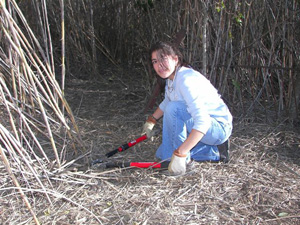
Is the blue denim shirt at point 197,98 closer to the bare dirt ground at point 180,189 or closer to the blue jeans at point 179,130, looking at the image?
the blue jeans at point 179,130

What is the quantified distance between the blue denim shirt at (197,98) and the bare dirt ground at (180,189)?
334 millimetres

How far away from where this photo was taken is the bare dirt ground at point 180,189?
1610 millimetres

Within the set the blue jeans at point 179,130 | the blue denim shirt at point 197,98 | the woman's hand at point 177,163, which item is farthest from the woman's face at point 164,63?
the woman's hand at point 177,163

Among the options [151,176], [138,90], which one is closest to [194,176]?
[151,176]

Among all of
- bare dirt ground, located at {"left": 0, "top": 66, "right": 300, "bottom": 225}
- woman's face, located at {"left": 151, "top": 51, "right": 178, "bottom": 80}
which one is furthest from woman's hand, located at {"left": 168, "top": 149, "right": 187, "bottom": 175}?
woman's face, located at {"left": 151, "top": 51, "right": 178, "bottom": 80}

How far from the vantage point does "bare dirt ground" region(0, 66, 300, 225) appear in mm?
1610

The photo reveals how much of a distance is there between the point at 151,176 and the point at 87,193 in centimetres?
37

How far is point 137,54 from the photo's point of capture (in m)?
Answer: 4.55

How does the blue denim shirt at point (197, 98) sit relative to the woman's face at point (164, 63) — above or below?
below

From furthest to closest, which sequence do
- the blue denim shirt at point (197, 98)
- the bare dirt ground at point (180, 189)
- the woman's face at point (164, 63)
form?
the woman's face at point (164, 63), the blue denim shirt at point (197, 98), the bare dirt ground at point (180, 189)

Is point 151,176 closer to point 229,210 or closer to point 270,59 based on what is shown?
point 229,210

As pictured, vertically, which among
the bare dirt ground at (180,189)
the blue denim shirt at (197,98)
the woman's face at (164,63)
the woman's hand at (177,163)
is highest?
the woman's face at (164,63)

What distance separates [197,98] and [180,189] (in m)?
0.48

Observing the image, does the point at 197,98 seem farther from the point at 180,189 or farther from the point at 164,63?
the point at 180,189
